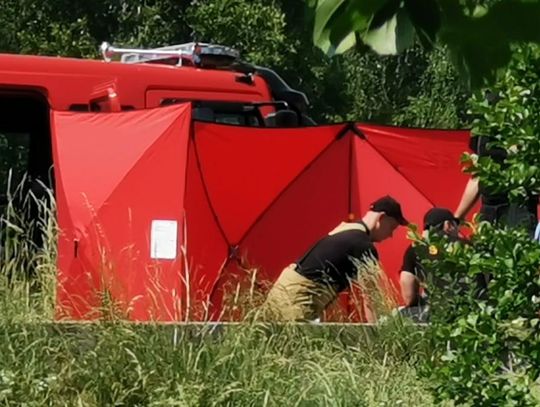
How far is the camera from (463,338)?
4.95 meters

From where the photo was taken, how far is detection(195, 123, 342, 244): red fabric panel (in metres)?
8.29

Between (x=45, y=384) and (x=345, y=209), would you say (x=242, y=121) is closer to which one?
(x=345, y=209)

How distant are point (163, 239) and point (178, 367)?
2254 mm

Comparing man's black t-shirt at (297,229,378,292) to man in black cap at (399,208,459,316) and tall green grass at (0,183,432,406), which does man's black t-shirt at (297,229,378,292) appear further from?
tall green grass at (0,183,432,406)

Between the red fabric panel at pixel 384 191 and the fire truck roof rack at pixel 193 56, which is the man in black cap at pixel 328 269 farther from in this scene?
the fire truck roof rack at pixel 193 56

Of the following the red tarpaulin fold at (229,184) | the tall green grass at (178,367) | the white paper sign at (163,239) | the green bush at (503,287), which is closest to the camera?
the green bush at (503,287)

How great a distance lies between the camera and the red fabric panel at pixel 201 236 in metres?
7.90

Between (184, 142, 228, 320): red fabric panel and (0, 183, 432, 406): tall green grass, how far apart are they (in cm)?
165

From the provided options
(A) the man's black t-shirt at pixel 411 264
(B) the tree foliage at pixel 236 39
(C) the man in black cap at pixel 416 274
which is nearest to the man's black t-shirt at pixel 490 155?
(C) the man in black cap at pixel 416 274

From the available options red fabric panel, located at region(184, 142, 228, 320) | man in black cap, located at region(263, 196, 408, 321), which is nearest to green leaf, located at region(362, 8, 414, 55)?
man in black cap, located at region(263, 196, 408, 321)

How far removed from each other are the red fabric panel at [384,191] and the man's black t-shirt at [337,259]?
1283 mm

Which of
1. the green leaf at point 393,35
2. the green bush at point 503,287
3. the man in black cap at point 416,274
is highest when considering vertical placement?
the green leaf at point 393,35

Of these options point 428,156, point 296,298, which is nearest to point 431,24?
point 296,298

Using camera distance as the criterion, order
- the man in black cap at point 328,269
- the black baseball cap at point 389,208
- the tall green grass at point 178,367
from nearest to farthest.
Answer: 1. the tall green grass at point 178,367
2. the man in black cap at point 328,269
3. the black baseball cap at point 389,208
